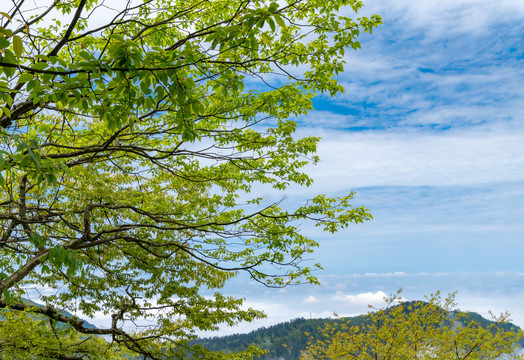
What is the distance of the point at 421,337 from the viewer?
14.2 m

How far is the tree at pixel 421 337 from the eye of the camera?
1314cm

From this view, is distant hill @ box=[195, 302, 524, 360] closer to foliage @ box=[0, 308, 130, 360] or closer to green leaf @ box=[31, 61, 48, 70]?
foliage @ box=[0, 308, 130, 360]

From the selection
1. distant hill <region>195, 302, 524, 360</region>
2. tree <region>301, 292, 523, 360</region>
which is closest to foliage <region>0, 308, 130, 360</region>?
tree <region>301, 292, 523, 360</region>

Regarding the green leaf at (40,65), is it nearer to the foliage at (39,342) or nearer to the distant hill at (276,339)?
the foliage at (39,342)

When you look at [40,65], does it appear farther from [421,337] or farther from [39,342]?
[421,337]

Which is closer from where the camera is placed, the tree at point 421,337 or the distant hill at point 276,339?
the tree at point 421,337

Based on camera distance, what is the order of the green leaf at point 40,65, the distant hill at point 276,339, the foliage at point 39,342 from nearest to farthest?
the green leaf at point 40,65 → the foliage at point 39,342 → the distant hill at point 276,339

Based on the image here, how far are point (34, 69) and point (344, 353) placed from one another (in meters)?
14.5

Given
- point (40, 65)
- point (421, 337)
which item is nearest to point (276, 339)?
point (421, 337)

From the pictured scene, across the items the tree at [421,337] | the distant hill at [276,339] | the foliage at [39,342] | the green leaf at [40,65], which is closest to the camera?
the green leaf at [40,65]

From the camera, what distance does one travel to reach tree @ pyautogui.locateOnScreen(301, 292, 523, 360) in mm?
13141

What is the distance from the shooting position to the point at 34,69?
3.49 metres

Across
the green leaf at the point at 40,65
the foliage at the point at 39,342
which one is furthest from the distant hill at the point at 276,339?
the green leaf at the point at 40,65

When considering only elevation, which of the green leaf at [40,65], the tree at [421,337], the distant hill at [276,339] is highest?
the green leaf at [40,65]
